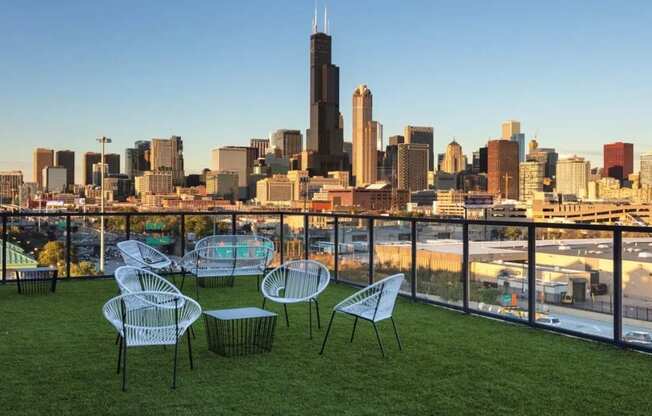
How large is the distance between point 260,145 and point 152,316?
6257 inches

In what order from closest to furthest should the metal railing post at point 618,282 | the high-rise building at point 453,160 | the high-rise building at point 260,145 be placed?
the metal railing post at point 618,282 → the high-rise building at point 453,160 → the high-rise building at point 260,145

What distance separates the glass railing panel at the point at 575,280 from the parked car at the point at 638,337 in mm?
158

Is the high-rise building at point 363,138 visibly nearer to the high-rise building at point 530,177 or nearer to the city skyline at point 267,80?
the high-rise building at point 530,177

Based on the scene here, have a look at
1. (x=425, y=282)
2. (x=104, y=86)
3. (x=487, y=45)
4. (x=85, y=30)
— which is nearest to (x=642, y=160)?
(x=487, y=45)

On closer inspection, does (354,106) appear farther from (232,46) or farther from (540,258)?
(540,258)

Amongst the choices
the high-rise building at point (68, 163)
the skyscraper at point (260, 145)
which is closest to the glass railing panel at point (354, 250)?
the high-rise building at point (68, 163)

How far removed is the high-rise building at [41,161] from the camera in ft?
232

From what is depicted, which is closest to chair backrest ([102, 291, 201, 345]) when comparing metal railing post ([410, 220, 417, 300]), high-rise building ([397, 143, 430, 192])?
metal railing post ([410, 220, 417, 300])

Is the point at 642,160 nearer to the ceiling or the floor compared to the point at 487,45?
nearer to the floor

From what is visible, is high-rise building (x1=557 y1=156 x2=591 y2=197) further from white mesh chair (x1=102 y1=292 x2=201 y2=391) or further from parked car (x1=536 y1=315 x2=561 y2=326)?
white mesh chair (x1=102 y1=292 x2=201 y2=391)

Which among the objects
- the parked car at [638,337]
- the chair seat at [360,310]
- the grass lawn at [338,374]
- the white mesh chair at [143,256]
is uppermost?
the white mesh chair at [143,256]

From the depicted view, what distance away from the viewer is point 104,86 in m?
43.5

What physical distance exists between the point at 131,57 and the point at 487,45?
3207 centimetres

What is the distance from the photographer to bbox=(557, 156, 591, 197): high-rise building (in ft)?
369
